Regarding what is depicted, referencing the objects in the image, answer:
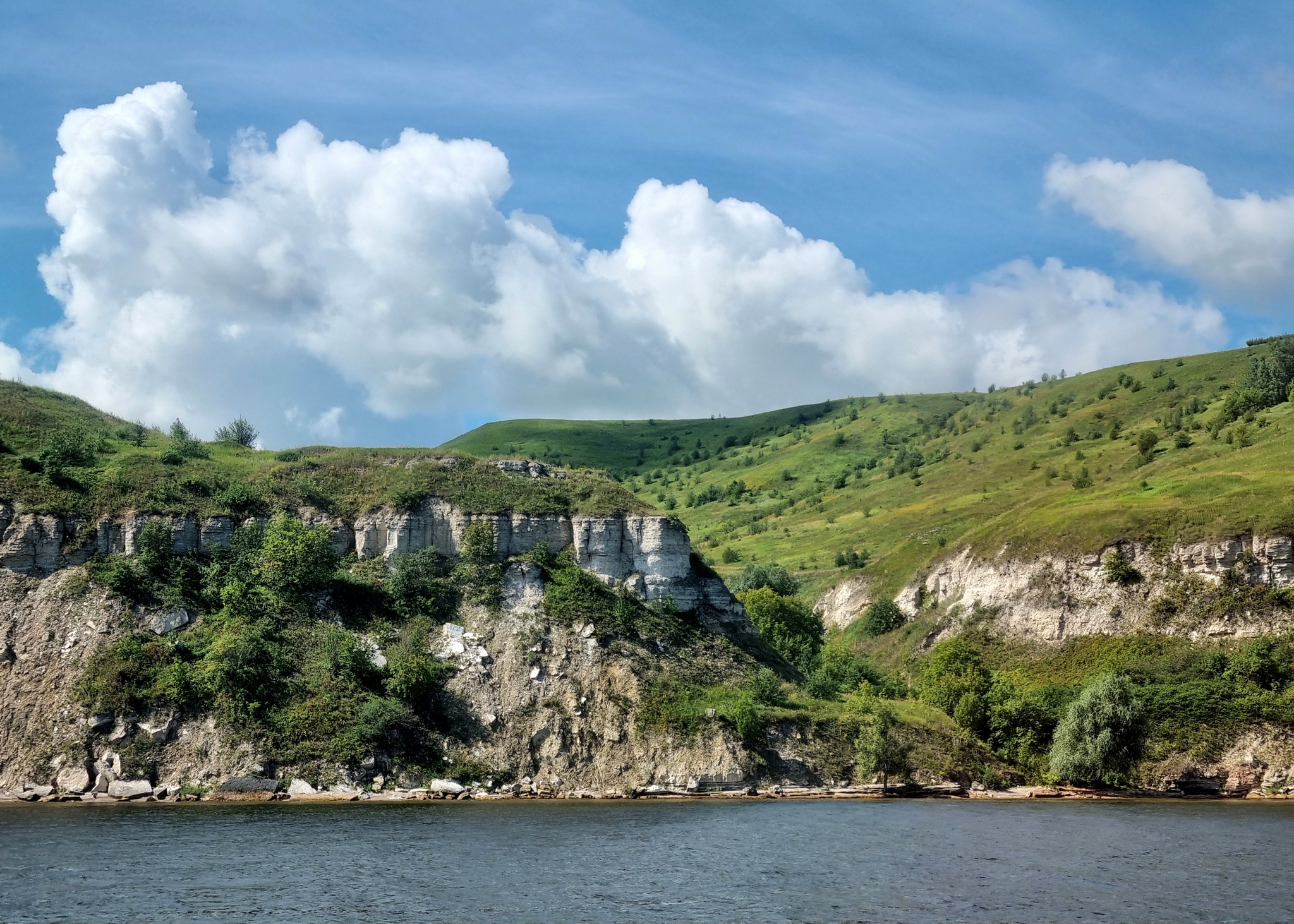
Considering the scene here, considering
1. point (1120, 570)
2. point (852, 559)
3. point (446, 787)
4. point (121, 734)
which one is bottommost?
point (446, 787)

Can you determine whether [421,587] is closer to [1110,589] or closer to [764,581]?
[1110,589]

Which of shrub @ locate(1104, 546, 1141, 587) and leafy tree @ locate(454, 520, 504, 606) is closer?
leafy tree @ locate(454, 520, 504, 606)

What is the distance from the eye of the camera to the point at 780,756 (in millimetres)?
81062

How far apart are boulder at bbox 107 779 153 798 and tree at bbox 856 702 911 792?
1945 inches

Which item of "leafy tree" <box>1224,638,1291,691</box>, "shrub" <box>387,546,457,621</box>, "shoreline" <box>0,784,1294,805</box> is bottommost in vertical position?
"shoreline" <box>0,784,1294,805</box>

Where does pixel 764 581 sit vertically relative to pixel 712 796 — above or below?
above

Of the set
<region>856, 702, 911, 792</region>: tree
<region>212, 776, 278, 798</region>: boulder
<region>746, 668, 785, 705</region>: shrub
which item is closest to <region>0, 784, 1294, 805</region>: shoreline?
<region>212, 776, 278, 798</region>: boulder

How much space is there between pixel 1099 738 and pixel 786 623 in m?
46.8

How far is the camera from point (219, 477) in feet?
310

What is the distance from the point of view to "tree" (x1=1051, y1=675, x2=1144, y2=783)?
271 feet

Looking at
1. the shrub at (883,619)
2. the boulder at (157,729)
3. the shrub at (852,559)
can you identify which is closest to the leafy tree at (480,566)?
the boulder at (157,729)

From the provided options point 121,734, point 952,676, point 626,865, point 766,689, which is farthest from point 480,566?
point 626,865

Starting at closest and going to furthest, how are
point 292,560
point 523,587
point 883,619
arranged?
point 292,560, point 523,587, point 883,619

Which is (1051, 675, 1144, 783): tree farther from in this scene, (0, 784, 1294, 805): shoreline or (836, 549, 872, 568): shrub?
(836, 549, 872, 568): shrub
